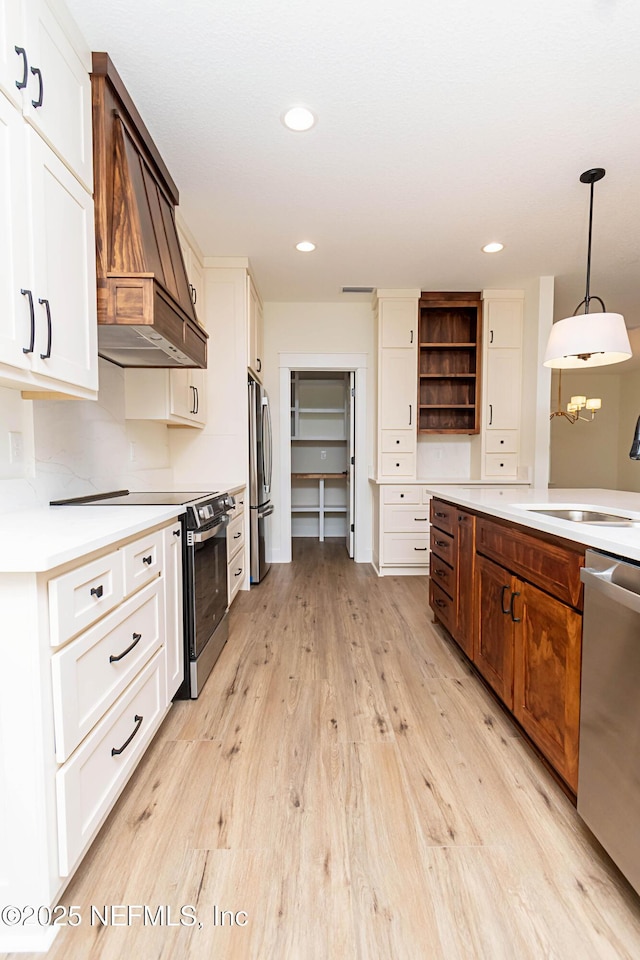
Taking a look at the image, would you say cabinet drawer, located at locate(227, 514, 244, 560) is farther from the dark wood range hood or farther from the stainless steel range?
the dark wood range hood

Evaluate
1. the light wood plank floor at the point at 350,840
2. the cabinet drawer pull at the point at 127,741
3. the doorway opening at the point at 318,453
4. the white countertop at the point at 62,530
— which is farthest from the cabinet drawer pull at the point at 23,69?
the doorway opening at the point at 318,453

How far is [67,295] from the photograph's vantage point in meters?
1.49

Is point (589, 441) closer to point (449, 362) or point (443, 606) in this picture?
point (449, 362)

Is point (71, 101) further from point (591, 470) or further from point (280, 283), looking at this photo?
point (591, 470)

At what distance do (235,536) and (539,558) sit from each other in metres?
2.14

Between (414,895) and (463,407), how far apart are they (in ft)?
12.7

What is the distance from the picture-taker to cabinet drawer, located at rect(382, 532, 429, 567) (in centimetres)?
409

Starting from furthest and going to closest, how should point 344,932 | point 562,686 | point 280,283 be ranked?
point 280,283
point 562,686
point 344,932

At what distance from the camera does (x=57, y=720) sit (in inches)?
38.7

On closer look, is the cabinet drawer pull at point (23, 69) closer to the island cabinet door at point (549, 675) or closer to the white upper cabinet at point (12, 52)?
the white upper cabinet at point (12, 52)

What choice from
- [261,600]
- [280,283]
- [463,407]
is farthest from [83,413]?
[463,407]

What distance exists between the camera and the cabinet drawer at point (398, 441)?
4.25 meters

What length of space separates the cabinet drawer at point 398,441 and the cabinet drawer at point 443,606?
169 centimetres

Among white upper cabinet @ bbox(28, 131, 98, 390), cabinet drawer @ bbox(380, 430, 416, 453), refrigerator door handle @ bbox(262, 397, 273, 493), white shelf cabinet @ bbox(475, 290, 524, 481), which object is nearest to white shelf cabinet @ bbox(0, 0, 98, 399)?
white upper cabinet @ bbox(28, 131, 98, 390)
